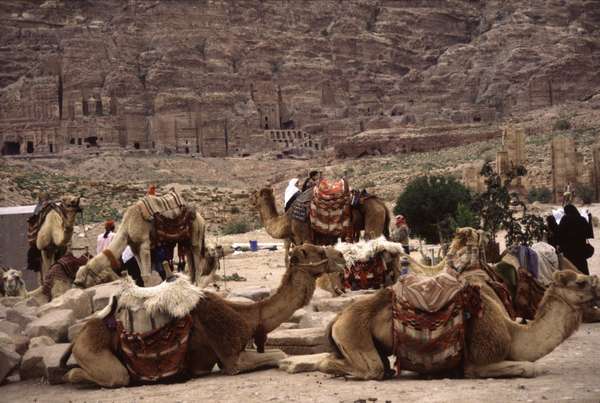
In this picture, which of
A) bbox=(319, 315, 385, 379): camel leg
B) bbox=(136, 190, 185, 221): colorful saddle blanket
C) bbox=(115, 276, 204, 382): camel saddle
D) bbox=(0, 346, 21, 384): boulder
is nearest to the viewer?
bbox=(319, 315, 385, 379): camel leg

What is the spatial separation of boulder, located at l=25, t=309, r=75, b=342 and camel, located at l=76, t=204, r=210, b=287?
0.42 m

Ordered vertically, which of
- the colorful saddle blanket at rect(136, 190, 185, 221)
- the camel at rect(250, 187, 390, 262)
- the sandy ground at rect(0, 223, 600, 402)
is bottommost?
the sandy ground at rect(0, 223, 600, 402)

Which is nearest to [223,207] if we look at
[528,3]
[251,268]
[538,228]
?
[251,268]

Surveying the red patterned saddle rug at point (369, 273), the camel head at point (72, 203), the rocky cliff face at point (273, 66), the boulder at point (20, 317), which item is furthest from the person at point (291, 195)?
the rocky cliff face at point (273, 66)

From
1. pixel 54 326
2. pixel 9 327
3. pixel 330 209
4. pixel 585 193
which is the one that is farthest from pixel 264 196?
pixel 585 193

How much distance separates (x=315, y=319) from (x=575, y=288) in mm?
2945

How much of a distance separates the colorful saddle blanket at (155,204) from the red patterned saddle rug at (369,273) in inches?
75.9

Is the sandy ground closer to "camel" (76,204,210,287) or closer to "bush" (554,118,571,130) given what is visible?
"camel" (76,204,210,287)

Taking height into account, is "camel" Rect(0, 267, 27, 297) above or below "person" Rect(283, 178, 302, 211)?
below

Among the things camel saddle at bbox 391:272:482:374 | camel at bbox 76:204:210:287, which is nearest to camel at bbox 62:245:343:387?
camel saddle at bbox 391:272:482:374

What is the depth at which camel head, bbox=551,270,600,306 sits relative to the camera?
6.78 metres

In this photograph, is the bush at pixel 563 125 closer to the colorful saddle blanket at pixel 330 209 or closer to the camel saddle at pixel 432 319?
the colorful saddle blanket at pixel 330 209

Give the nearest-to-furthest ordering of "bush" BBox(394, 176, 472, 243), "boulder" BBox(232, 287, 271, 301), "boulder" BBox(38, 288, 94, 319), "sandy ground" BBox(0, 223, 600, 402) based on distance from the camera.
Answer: "sandy ground" BBox(0, 223, 600, 402), "boulder" BBox(38, 288, 94, 319), "boulder" BBox(232, 287, 271, 301), "bush" BBox(394, 176, 472, 243)

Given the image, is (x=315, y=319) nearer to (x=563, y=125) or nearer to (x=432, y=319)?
(x=432, y=319)
